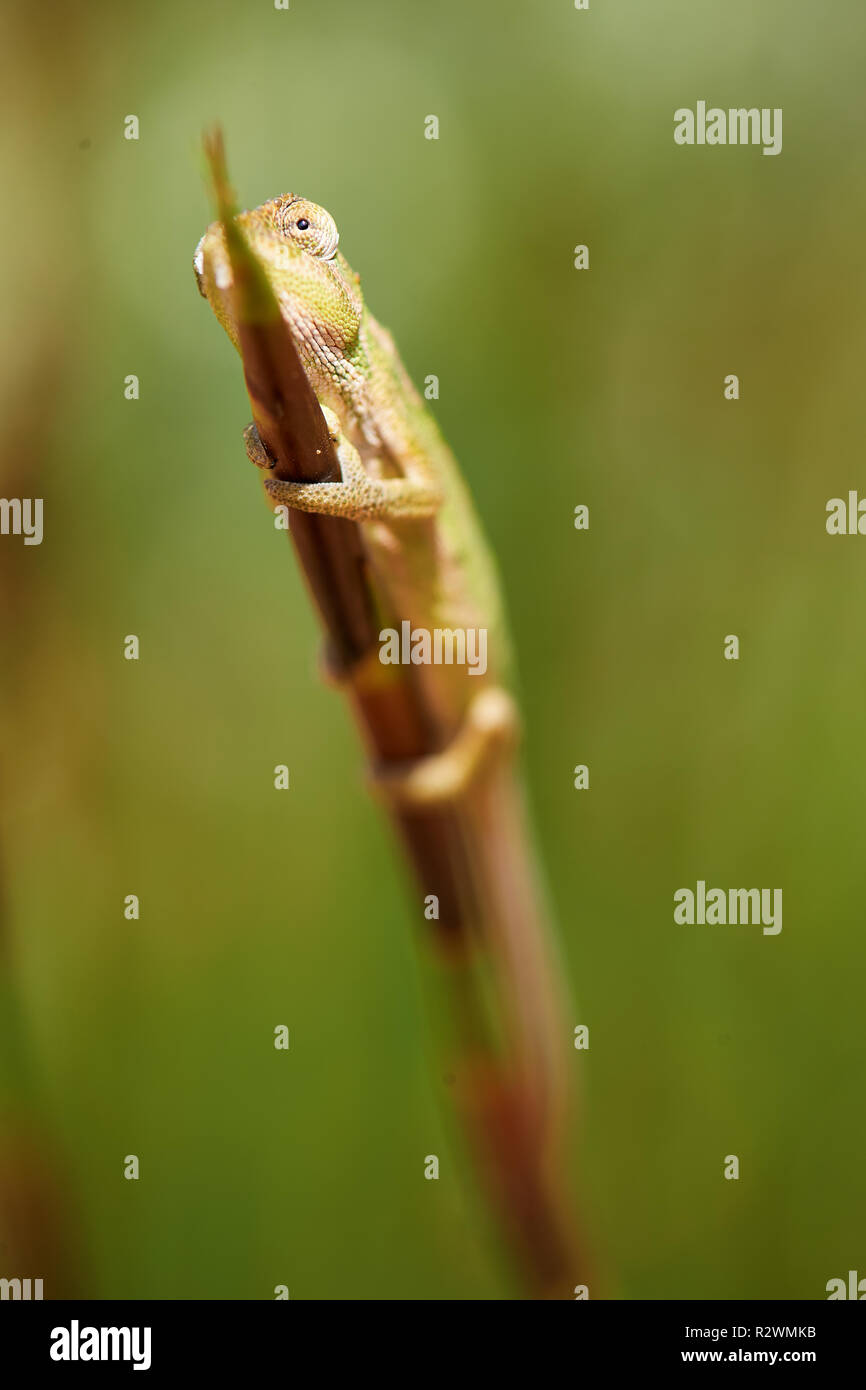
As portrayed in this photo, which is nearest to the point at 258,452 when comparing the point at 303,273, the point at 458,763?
the point at 303,273

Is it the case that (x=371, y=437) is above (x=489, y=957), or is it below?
above

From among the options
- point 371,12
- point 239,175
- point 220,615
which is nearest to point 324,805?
point 220,615

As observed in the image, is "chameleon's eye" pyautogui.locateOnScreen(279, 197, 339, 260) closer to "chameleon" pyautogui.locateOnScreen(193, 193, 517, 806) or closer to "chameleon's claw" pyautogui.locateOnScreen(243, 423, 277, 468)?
"chameleon" pyautogui.locateOnScreen(193, 193, 517, 806)

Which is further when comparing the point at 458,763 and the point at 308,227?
the point at 458,763

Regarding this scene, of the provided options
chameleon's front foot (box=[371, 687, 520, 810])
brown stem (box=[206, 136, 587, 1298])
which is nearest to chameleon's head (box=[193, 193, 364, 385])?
brown stem (box=[206, 136, 587, 1298])

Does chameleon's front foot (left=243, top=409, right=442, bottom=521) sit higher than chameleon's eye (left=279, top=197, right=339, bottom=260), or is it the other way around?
chameleon's eye (left=279, top=197, right=339, bottom=260)

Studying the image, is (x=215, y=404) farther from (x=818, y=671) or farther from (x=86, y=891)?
(x=818, y=671)

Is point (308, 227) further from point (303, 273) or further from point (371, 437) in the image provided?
point (371, 437)
